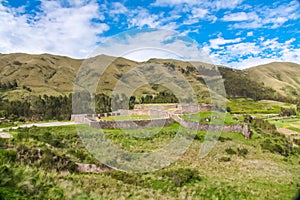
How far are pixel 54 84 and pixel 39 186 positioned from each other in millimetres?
127145

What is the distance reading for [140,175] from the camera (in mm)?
14273

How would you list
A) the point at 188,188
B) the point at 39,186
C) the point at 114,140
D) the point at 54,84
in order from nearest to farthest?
the point at 39,186
the point at 188,188
the point at 114,140
the point at 54,84

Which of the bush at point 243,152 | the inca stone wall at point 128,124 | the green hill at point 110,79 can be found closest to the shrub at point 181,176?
the bush at point 243,152

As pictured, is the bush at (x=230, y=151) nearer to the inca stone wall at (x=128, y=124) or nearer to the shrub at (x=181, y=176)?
the inca stone wall at (x=128, y=124)

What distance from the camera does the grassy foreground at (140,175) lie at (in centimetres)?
815

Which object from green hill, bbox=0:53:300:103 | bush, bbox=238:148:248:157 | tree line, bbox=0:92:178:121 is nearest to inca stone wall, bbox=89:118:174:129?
bush, bbox=238:148:248:157

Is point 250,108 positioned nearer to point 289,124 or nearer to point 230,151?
point 289,124

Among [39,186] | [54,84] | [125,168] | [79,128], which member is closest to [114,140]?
[79,128]

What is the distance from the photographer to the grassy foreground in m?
8.15

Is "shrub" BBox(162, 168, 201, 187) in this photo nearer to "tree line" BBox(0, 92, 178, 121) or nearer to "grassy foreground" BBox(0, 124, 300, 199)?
"grassy foreground" BBox(0, 124, 300, 199)

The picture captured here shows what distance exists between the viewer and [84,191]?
29.5ft

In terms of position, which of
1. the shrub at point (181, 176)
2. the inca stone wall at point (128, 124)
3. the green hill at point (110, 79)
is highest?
the green hill at point (110, 79)

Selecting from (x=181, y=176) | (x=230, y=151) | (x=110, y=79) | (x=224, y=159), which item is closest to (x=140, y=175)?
Result: (x=181, y=176)

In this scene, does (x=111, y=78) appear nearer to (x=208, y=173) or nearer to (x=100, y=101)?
(x=100, y=101)
